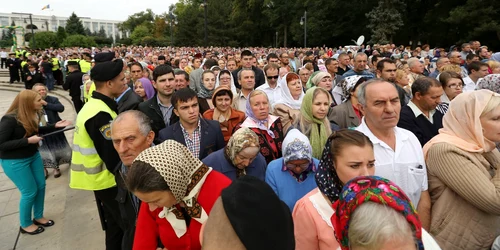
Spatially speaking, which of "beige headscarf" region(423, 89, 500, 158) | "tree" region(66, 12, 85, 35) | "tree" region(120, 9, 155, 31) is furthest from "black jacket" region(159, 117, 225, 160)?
"tree" region(120, 9, 155, 31)

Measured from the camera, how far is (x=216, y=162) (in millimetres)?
2807

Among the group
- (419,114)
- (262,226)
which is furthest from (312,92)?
(262,226)

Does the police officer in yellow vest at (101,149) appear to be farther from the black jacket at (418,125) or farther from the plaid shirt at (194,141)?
the black jacket at (418,125)

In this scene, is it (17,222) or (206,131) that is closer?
(206,131)

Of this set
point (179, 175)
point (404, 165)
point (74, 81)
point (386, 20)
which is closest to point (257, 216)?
point (179, 175)

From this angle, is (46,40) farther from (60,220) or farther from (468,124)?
(468,124)

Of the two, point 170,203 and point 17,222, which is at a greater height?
point 170,203

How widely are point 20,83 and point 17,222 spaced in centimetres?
1954

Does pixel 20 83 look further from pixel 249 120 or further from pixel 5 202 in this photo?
pixel 249 120

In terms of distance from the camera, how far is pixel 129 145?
228 cm

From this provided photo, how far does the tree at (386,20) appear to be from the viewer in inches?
1262

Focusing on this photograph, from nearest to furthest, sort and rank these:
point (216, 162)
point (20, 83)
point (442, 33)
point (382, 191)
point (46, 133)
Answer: point (382, 191) < point (216, 162) < point (46, 133) < point (20, 83) < point (442, 33)

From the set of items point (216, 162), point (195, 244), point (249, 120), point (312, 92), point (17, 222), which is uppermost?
point (312, 92)

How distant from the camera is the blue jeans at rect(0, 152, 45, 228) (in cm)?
384
